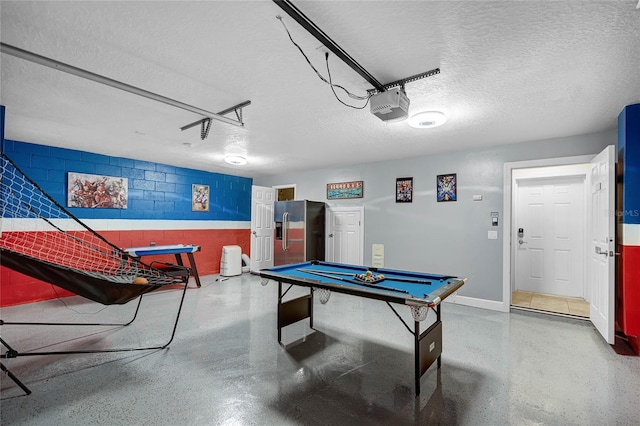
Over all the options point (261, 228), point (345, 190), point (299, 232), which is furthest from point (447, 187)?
point (261, 228)

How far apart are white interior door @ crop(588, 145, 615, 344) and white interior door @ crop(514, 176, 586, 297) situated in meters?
1.70

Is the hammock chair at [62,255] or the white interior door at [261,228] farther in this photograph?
the white interior door at [261,228]

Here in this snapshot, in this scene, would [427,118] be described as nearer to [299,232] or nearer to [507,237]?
[507,237]

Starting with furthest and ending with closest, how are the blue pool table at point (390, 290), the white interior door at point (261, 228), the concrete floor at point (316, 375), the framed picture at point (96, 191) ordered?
1. the white interior door at point (261, 228)
2. the framed picture at point (96, 191)
3. the blue pool table at point (390, 290)
4. the concrete floor at point (316, 375)

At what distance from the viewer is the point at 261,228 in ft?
22.5

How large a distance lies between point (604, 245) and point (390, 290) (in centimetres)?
269

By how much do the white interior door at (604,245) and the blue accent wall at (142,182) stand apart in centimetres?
672

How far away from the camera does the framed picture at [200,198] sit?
6.51 metres

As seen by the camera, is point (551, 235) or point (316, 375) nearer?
point (316, 375)

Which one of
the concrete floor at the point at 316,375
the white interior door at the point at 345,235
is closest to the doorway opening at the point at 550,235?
the concrete floor at the point at 316,375

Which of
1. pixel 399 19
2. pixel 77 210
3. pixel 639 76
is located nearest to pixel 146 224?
pixel 77 210

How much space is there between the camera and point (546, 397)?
2.13 metres

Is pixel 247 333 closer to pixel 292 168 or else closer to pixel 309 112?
pixel 309 112

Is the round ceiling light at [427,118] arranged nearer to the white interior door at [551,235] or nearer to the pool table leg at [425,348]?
the pool table leg at [425,348]
